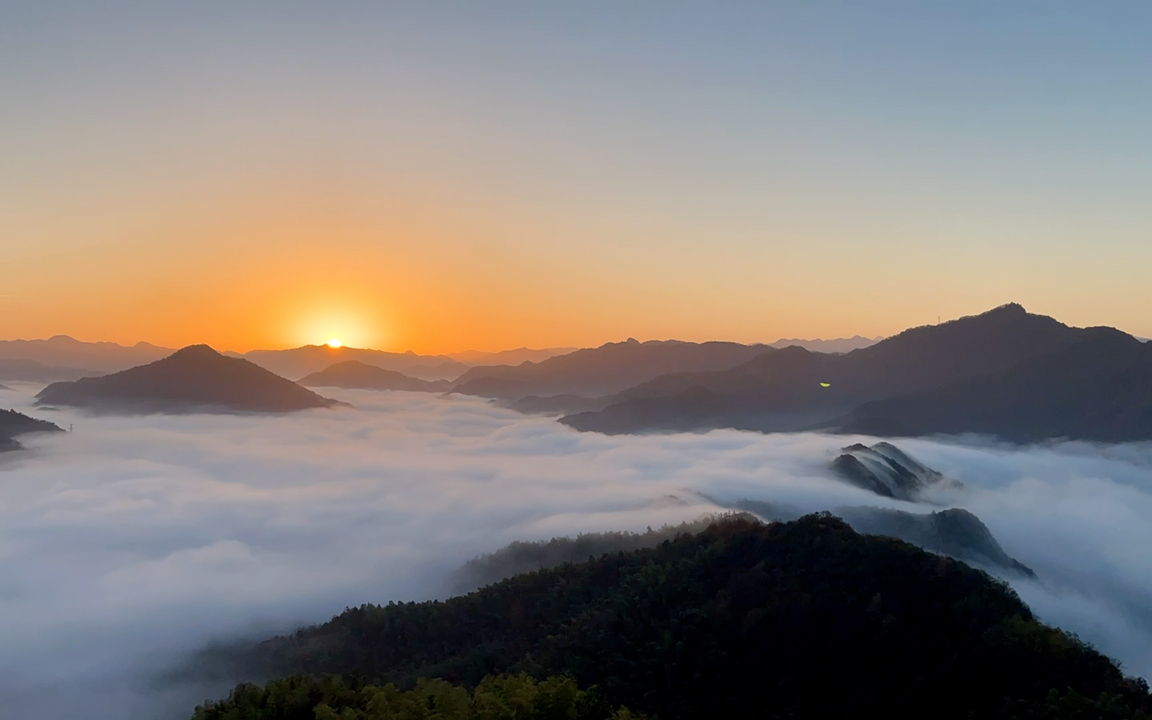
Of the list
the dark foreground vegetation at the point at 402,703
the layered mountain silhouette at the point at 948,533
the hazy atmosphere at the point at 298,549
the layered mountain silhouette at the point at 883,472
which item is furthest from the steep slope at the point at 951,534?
the dark foreground vegetation at the point at 402,703

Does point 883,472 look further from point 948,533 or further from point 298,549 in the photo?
point 298,549

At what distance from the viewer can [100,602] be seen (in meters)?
116

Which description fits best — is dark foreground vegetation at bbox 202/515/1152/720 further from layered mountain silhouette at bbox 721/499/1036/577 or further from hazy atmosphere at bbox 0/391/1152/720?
layered mountain silhouette at bbox 721/499/1036/577

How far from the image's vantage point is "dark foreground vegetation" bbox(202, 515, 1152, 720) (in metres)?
27.3

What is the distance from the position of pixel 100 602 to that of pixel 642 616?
4409 inches

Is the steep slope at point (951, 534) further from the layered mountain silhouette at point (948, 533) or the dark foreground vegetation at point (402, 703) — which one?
the dark foreground vegetation at point (402, 703)

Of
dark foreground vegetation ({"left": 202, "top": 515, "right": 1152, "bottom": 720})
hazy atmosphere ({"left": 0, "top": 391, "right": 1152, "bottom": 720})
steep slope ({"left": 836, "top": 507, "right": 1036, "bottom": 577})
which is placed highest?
dark foreground vegetation ({"left": 202, "top": 515, "right": 1152, "bottom": 720})

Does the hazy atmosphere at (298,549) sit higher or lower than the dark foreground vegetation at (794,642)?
lower

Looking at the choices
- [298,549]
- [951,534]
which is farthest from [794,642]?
[298,549]

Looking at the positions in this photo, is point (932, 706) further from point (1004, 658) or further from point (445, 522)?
point (445, 522)

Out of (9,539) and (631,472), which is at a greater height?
(631,472)

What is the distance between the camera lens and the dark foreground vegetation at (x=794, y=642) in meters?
27.3

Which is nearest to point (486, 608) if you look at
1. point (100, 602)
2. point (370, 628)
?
point (370, 628)

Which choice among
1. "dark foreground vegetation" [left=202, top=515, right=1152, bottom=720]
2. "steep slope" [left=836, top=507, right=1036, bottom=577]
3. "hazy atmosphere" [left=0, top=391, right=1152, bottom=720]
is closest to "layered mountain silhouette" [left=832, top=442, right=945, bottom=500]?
"hazy atmosphere" [left=0, top=391, right=1152, bottom=720]
